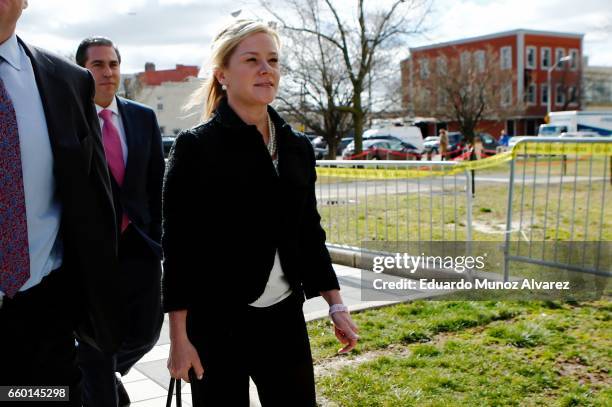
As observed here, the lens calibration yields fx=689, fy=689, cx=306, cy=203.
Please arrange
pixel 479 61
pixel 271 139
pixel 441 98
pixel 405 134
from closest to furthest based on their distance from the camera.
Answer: pixel 271 139, pixel 405 134, pixel 441 98, pixel 479 61

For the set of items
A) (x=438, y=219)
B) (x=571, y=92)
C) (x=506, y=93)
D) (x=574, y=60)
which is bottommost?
→ (x=438, y=219)

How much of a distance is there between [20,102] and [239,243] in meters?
0.81

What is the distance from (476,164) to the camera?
7699 millimetres

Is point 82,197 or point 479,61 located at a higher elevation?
point 479,61

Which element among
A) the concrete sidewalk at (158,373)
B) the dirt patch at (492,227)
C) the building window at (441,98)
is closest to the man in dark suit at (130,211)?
the concrete sidewalk at (158,373)

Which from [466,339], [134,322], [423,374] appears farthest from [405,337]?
[134,322]

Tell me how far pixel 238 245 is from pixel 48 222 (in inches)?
23.9

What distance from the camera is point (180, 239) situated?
2297 mm

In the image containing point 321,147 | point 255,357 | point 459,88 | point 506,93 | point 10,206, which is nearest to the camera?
point 10,206

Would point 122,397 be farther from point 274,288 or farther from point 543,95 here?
point 543,95

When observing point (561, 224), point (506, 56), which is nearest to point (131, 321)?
point (561, 224)

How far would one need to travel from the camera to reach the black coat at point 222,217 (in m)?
2.30

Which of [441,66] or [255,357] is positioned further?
[441,66]

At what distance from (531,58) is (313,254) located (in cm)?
7479
